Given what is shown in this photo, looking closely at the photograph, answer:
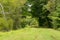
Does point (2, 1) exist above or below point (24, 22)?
above

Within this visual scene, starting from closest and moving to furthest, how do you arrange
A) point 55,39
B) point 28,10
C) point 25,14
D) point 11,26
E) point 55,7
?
point 55,39, point 11,26, point 55,7, point 25,14, point 28,10

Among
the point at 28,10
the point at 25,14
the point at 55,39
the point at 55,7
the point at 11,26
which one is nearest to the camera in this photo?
the point at 55,39

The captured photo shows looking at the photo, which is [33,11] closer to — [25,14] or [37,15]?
[37,15]

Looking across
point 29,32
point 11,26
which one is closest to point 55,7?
point 11,26

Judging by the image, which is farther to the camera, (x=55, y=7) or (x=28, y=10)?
(x=28, y=10)

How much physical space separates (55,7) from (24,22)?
254cm

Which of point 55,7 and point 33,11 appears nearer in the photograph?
point 55,7

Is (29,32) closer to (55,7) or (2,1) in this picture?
(2,1)

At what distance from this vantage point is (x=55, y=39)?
21.0 ft

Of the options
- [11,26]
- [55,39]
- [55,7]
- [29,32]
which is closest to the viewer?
[55,39]

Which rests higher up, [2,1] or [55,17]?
[2,1]

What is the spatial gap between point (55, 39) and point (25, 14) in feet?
29.6

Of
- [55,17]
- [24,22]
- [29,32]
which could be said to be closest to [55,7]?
[55,17]

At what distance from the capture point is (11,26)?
1282 cm
